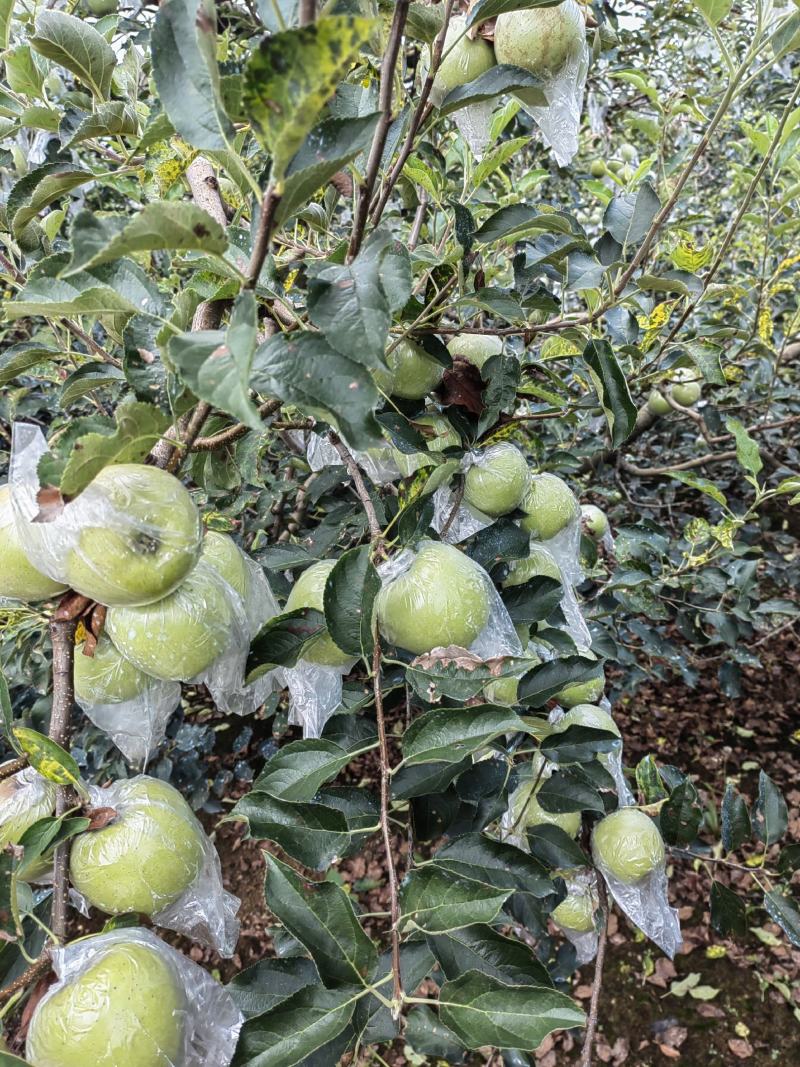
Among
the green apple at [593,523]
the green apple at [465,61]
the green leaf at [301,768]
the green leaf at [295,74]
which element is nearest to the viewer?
the green leaf at [295,74]

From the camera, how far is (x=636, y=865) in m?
1.19

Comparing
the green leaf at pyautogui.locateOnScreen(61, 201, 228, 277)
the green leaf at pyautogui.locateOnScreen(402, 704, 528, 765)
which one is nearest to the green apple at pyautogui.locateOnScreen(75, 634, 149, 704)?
the green leaf at pyautogui.locateOnScreen(402, 704, 528, 765)

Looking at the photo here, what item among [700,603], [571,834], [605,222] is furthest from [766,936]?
[605,222]

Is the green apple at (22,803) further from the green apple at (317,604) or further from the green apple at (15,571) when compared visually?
the green apple at (317,604)

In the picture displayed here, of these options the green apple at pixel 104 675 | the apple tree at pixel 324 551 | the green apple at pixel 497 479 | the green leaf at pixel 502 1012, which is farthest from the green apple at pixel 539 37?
Result: the green leaf at pixel 502 1012

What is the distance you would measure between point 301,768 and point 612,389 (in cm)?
60

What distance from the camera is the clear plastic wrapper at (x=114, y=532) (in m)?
0.65

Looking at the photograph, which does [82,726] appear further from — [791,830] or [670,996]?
[791,830]

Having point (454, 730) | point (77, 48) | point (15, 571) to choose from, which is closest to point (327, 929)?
point (454, 730)

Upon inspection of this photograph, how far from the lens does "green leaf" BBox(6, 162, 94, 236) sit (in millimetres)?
857

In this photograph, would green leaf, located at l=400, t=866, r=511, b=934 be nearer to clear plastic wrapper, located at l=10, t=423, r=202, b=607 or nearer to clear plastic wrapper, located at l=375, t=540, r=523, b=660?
clear plastic wrapper, located at l=375, t=540, r=523, b=660

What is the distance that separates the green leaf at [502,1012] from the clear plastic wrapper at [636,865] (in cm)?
62

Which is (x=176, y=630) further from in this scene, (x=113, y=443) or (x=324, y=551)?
(x=324, y=551)

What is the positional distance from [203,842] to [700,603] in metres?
1.84
